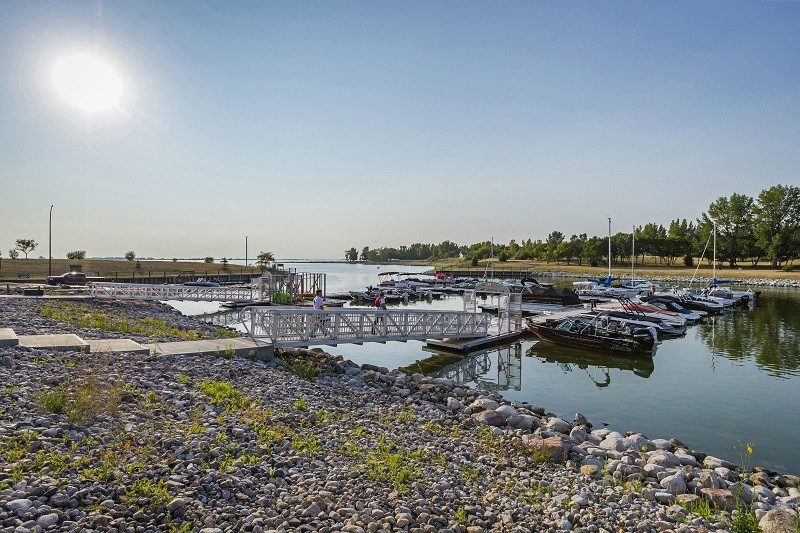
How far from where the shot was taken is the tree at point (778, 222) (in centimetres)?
10801

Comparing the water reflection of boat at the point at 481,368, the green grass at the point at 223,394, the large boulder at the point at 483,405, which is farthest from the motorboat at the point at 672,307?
the green grass at the point at 223,394

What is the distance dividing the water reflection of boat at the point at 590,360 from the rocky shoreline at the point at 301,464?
10819 millimetres

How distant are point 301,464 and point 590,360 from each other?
66.8ft

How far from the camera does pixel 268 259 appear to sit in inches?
3548

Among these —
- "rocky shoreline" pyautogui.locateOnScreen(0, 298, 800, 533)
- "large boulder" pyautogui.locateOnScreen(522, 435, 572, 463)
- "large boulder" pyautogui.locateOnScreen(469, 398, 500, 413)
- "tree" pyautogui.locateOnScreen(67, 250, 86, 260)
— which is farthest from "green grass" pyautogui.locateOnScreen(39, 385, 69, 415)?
"tree" pyautogui.locateOnScreen(67, 250, 86, 260)

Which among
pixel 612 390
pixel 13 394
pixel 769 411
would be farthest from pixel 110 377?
pixel 769 411

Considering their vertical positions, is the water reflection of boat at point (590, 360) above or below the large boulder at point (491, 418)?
below

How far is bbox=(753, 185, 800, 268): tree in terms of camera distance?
10801 centimetres

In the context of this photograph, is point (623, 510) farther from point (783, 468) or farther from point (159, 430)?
point (159, 430)

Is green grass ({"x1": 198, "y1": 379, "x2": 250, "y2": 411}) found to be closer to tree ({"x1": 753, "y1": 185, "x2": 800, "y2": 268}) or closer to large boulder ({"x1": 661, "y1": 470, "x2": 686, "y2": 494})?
large boulder ({"x1": 661, "y1": 470, "x2": 686, "y2": 494})

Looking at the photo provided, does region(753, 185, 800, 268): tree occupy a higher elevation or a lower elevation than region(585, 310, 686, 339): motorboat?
higher

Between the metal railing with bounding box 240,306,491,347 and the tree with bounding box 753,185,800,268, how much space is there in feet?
368

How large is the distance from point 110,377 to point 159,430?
2.91 meters

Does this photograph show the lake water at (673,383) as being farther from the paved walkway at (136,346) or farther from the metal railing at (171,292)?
the metal railing at (171,292)
